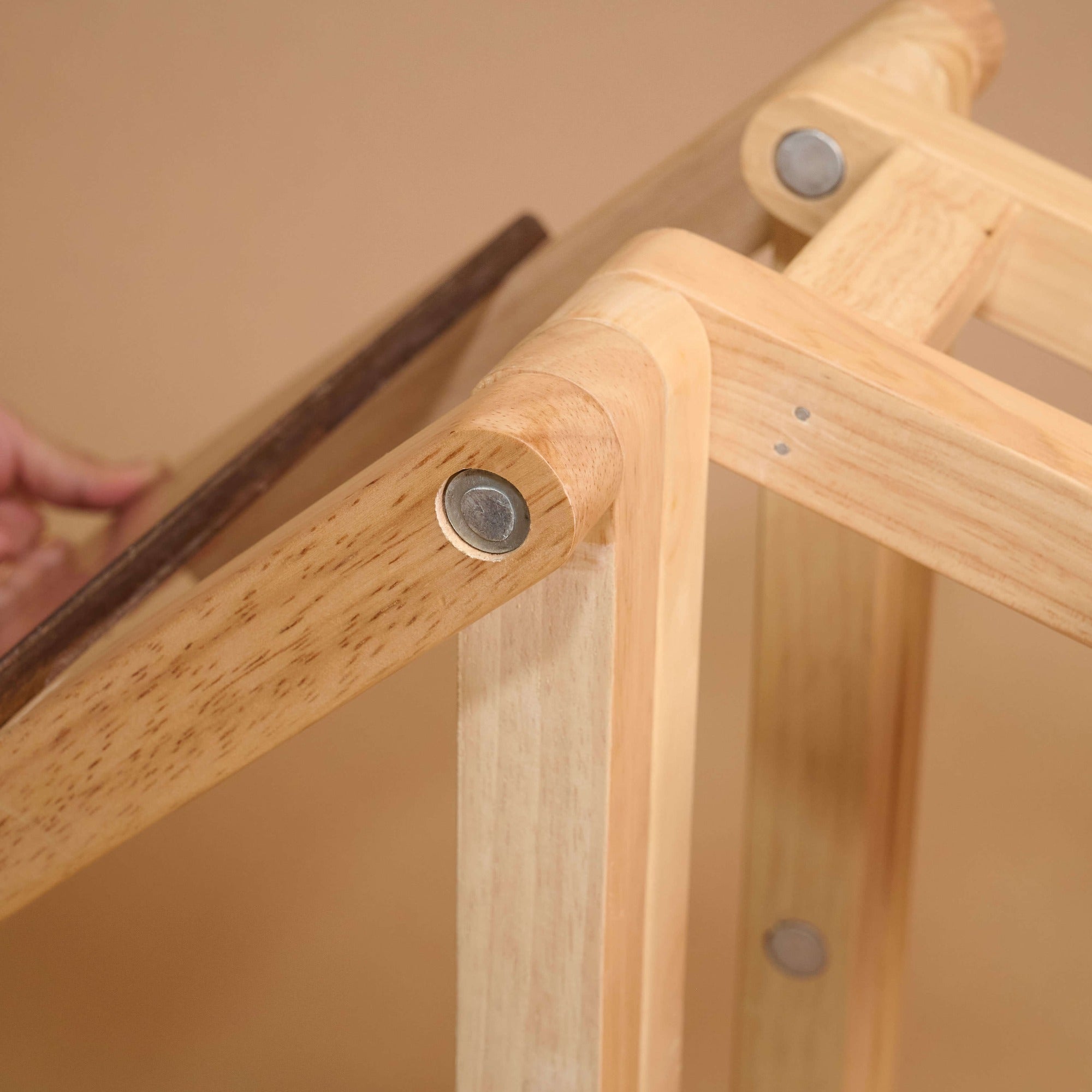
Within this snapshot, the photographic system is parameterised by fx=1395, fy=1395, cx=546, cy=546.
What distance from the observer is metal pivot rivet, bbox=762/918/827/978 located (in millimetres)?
722

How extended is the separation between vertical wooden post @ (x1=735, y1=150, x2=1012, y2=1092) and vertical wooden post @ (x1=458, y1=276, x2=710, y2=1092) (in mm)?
235

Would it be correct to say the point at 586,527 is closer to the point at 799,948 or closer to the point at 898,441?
the point at 898,441

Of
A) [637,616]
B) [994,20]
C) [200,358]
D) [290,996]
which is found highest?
[200,358]

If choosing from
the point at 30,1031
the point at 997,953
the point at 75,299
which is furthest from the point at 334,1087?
the point at 75,299

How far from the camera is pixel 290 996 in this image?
142 cm

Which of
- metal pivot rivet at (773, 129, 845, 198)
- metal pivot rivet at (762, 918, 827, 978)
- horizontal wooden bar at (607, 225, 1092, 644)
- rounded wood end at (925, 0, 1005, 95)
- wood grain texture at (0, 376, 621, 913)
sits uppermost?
rounded wood end at (925, 0, 1005, 95)

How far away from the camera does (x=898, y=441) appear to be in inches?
15.0

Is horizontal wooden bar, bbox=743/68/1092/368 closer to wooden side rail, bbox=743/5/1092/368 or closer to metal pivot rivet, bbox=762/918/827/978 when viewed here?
wooden side rail, bbox=743/5/1092/368

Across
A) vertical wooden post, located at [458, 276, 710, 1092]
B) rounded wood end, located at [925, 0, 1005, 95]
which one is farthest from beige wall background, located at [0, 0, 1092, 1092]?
vertical wooden post, located at [458, 276, 710, 1092]

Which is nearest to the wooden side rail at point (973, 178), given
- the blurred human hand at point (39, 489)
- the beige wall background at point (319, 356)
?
the blurred human hand at point (39, 489)

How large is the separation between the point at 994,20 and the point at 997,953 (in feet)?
3.33

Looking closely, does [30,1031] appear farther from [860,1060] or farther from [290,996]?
[860,1060]

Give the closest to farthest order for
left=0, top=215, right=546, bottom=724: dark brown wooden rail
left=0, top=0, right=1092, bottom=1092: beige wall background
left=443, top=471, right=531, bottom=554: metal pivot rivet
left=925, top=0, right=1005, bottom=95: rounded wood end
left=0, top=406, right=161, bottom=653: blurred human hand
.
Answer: left=443, top=471, right=531, bottom=554: metal pivot rivet < left=0, top=215, right=546, bottom=724: dark brown wooden rail < left=925, top=0, right=1005, bottom=95: rounded wood end < left=0, top=406, right=161, bottom=653: blurred human hand < left=0, top=0, right=1092, bottom=1092: beige wall background

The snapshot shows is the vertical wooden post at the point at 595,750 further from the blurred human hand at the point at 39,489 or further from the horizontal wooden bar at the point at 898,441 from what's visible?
the blurred human hand at the point at 39,489
